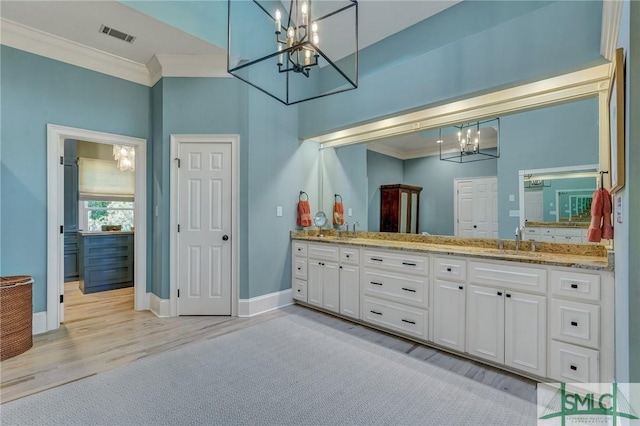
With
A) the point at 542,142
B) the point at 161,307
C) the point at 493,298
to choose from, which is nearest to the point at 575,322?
the point at 493,298

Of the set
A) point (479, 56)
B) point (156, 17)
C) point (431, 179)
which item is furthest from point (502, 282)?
point (156, 17)

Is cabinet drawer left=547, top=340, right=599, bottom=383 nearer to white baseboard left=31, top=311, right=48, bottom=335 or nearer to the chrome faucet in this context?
the chrome faucet

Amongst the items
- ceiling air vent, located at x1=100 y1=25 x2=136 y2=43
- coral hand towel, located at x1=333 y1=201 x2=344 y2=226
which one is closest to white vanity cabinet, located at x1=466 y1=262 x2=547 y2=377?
coral hand towel, located at x1=333 y1=201 x2=344 y2=226

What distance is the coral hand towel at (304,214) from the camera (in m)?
4.09

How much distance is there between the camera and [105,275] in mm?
4691

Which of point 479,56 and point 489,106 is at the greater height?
point 479,56

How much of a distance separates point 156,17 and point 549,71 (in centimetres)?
338

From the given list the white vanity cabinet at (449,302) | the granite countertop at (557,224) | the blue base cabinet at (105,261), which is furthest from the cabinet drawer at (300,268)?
the blue base cabinet at (105,261)

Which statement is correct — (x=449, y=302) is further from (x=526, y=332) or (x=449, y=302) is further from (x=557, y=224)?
(x=557, y=224)

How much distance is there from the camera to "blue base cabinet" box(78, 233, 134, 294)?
4.54 m

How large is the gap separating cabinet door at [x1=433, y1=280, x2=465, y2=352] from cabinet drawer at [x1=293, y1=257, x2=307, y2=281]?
1745mm

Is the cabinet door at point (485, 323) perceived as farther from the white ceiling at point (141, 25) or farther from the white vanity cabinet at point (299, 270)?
the white vanity cabinet at point (299, 270)

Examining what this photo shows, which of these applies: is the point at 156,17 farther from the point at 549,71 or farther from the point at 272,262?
the point at 549,71

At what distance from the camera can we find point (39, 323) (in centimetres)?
305
